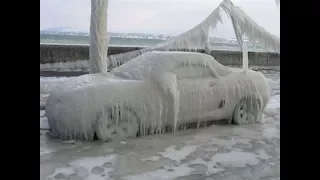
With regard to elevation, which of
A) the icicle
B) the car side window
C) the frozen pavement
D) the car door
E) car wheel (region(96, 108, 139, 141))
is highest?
the icicle

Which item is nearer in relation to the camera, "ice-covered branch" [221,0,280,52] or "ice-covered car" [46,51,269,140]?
"ice-covered car" [46,51,269,140]

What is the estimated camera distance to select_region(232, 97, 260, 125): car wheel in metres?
4.82

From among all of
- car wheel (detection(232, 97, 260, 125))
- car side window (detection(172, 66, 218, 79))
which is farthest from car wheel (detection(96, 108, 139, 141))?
car wheel (detection(232, 97, 260, 125))

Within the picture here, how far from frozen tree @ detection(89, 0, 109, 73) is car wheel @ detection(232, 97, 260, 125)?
7.83 feet

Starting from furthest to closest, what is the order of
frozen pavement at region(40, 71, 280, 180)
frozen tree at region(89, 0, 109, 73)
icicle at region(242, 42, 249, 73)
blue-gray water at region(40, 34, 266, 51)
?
blue-gray water at region(40, 34, 266, 51) < frozen tree at region(89, 0, 109, 73) < icicle at region(242, 42, 249, 73) < frozen pavement at region(40, 71, 280, 180)

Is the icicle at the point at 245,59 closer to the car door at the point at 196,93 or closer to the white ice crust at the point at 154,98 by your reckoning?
the white ice crust at the point at 154,98

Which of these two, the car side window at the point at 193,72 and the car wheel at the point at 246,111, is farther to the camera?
the car wheel at the point at 246,111

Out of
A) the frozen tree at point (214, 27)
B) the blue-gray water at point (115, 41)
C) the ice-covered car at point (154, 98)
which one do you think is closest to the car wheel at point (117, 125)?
the ice-covered car at point (154, 98)

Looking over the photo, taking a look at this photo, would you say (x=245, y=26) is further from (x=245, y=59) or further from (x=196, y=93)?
(x=196, y=93)

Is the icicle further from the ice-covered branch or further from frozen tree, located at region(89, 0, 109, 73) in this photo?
frozen tree, located at region(89, 0, 109, 73)

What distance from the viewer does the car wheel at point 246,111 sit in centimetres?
482

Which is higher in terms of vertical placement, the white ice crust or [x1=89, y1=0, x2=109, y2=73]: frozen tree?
[x1=89, y1=0, x2=109, y2=73]: frozen tree
